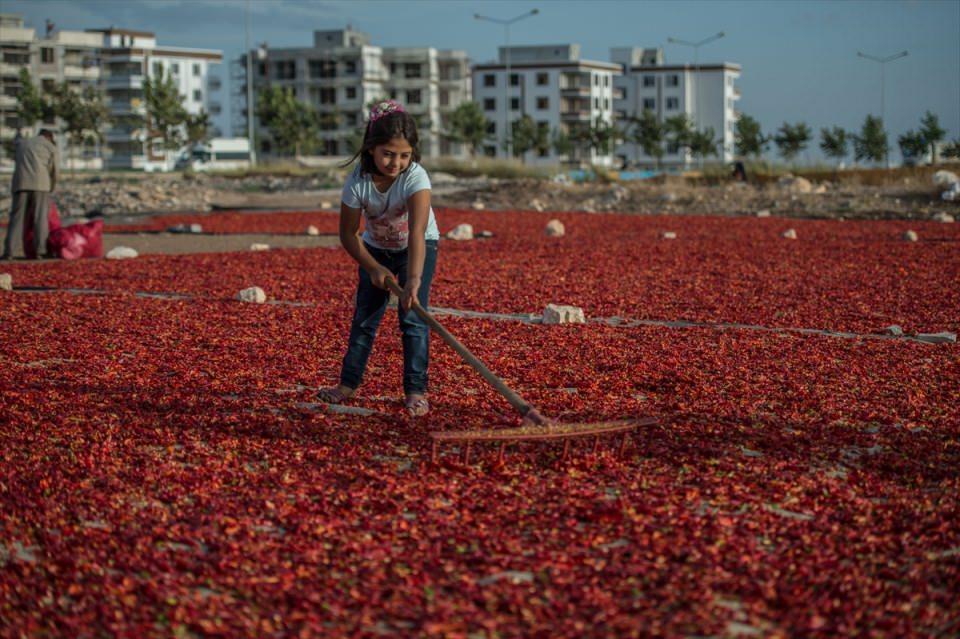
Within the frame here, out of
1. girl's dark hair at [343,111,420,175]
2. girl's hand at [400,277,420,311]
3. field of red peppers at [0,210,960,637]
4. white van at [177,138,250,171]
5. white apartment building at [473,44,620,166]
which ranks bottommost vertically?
field of red peppers at [0,210,960,637]

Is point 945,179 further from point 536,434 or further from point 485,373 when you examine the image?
Answer: point 536,434

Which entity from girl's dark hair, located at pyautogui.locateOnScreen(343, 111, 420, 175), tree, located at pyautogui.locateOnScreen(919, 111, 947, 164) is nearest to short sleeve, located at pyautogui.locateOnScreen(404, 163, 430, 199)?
girl's dark hair, located at pyautogui.locateOnScreen(343, 111, 420, 175)

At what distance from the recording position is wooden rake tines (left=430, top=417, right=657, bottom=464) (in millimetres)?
5160

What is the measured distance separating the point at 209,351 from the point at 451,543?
5020 millimetres

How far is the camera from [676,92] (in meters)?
128

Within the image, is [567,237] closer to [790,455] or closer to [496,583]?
[790,455]

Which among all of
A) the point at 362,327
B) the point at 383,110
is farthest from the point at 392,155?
the point at 362,327

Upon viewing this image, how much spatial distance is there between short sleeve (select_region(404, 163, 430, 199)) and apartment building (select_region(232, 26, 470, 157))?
104 metres

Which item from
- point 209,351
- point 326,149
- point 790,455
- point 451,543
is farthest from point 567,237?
point 326,149

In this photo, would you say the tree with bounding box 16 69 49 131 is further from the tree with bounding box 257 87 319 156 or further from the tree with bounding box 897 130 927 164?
the tree with bounding box 897 130 927 164

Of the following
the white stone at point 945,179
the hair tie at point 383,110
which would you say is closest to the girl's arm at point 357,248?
the hair tie at point 383,110

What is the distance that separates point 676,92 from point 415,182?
12650cm

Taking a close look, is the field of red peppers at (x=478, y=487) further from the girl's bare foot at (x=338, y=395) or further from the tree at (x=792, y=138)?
the tree at (x=792, y=138)

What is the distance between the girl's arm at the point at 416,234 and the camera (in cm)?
613
